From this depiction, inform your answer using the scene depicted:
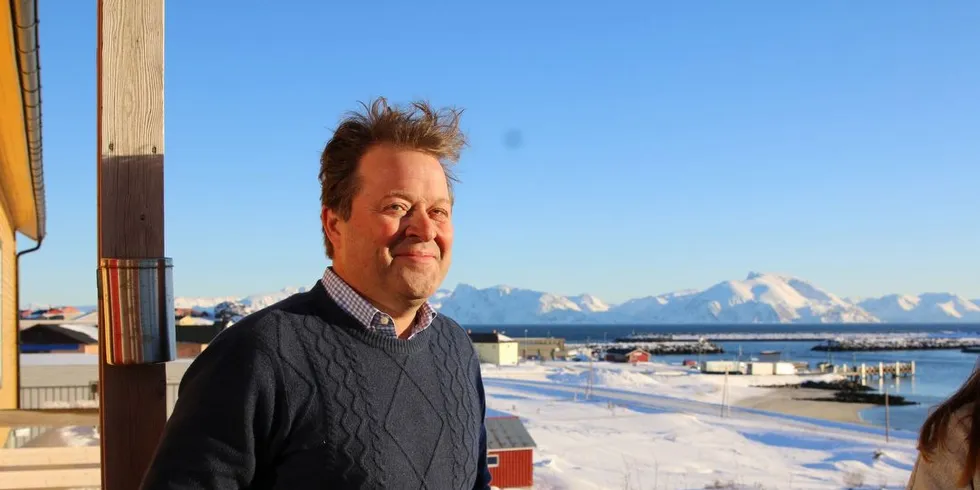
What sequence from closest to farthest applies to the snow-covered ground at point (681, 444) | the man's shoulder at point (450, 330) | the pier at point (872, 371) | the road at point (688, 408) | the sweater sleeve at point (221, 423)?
1. the sweater sleeve at point (221, 423)
2. the man's shoulder at point (450, 330)
3. the snow-covered ground at point (681, 444)
4. the road at point (688, 408)
5. the pier at point (872, 371)

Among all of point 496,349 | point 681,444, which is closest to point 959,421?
point 681,444

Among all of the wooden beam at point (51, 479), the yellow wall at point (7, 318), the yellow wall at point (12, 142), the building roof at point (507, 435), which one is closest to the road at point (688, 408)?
the building roof at point (507, 435)

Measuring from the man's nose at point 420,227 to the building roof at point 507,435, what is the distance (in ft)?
49.2

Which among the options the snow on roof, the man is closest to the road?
the snow on roof

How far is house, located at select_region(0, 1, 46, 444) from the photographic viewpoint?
3.90 m

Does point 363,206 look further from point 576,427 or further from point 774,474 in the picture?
point 576,427

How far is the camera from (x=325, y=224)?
241 centimetres

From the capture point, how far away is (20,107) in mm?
5242

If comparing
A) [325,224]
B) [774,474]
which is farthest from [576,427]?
[325,224]

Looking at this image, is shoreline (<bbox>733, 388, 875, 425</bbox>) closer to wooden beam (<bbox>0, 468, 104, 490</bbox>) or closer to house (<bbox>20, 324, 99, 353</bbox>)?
house (<bbox>20, 324, 99, 353</bbox>)

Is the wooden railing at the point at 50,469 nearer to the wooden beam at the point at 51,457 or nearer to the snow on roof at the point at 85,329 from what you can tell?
the wooden beam at the point at 51,457

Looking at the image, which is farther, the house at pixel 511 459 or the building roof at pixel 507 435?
the building roof at pixel 507 435

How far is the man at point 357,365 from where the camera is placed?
1932 millimetres

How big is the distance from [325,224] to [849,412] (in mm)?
51106
